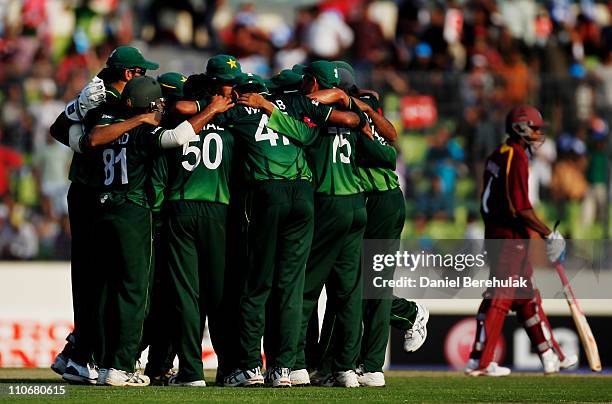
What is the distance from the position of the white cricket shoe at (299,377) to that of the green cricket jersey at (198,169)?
1.54m

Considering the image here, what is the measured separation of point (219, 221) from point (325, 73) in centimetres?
154

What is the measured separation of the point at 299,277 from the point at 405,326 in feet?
6.20

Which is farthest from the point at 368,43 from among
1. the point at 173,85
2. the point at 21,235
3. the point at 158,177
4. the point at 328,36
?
the point at 158,177

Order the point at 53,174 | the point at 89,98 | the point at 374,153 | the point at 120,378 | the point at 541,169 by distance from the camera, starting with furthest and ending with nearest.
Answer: the point at 541,169, the point at 53,174, the point at 374,153, the point at 89,98, the point at 120,378

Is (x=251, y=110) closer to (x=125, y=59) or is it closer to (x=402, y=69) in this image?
(x=125, y=59)

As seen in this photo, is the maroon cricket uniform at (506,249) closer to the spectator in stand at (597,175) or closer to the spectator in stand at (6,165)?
the spectator in stand at (597,175)

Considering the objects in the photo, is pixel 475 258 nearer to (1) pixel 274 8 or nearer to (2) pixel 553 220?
(2) pixel 553 220

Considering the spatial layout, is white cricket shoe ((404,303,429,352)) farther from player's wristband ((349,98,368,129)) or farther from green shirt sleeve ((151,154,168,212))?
green shirt sleeve ((151,154,168,212))

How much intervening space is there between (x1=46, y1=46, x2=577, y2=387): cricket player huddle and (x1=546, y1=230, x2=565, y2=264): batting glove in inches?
96.3

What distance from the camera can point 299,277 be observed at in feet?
36.2

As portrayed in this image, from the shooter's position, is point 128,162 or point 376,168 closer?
point 128,162

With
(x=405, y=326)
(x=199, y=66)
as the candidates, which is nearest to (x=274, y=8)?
(x=199, y=66)

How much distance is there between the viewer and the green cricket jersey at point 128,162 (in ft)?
35.0

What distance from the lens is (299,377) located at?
11234 millimetres
